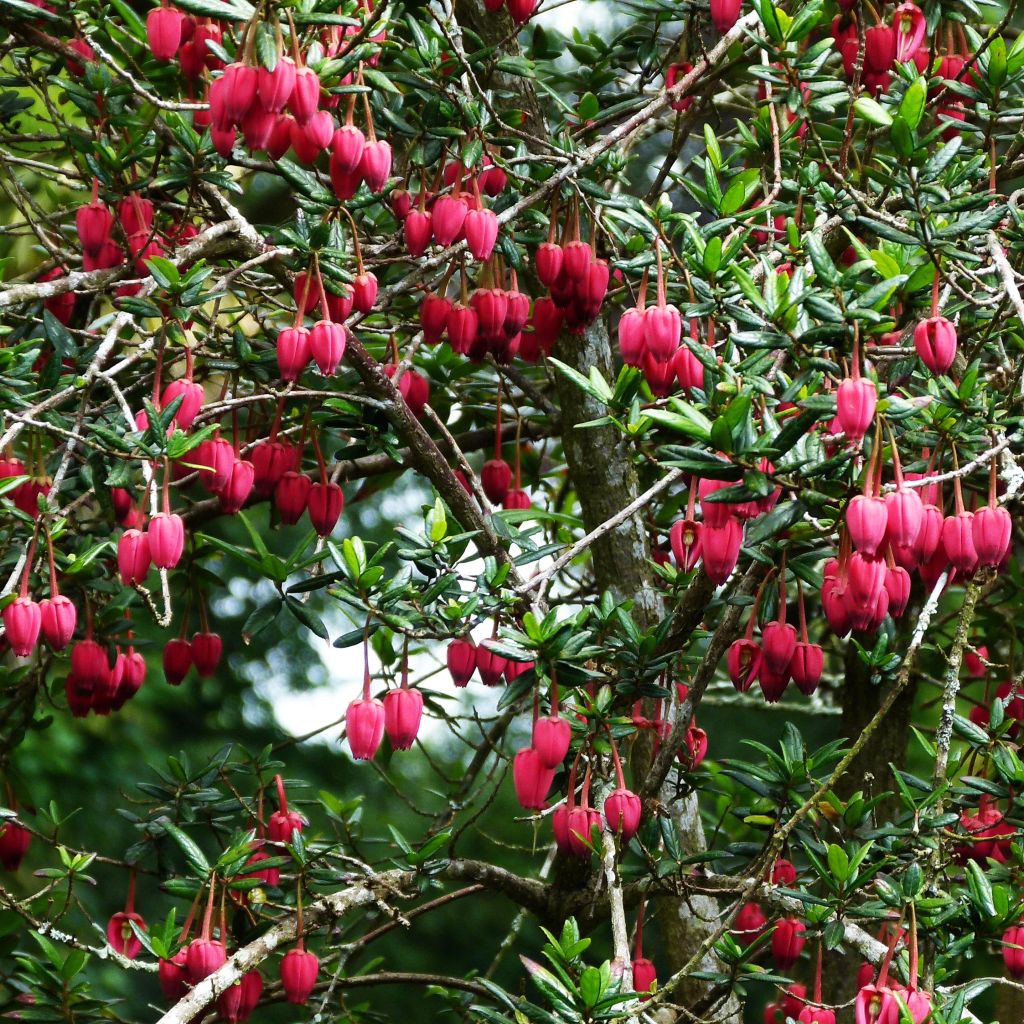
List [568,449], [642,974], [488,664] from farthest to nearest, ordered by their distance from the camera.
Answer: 1. [568,449]
2. [642,974]
3. [488,664]

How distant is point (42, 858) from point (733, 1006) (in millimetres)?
3926

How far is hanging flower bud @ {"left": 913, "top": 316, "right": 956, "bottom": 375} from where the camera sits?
1.64 m

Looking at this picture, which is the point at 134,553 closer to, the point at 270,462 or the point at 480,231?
the point at 270,462

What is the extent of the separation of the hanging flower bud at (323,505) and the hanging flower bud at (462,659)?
0.43m

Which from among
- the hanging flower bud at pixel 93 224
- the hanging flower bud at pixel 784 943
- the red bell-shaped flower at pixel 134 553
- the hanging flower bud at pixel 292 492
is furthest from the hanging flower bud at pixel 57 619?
the hanging flower bud at pixel 784 943

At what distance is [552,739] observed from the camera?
69.1 inches

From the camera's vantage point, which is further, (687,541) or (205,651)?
(205,651)

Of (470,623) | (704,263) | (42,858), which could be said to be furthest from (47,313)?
(42,858)

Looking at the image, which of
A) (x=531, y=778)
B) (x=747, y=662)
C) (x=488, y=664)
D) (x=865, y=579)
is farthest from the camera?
(x=747, y=662)

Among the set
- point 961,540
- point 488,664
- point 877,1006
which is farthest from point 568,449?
point 877,1006

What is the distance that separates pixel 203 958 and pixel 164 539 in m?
0.63

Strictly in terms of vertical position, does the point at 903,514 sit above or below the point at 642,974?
above

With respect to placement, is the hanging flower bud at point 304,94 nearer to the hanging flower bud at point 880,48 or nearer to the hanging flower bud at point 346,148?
the hanging flower bud at point 346,148

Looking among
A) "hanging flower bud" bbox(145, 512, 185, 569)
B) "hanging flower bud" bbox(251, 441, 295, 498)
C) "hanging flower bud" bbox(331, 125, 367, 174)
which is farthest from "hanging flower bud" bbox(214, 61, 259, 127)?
"hanging flower bud" bbox(251, 441, 295, 498)
